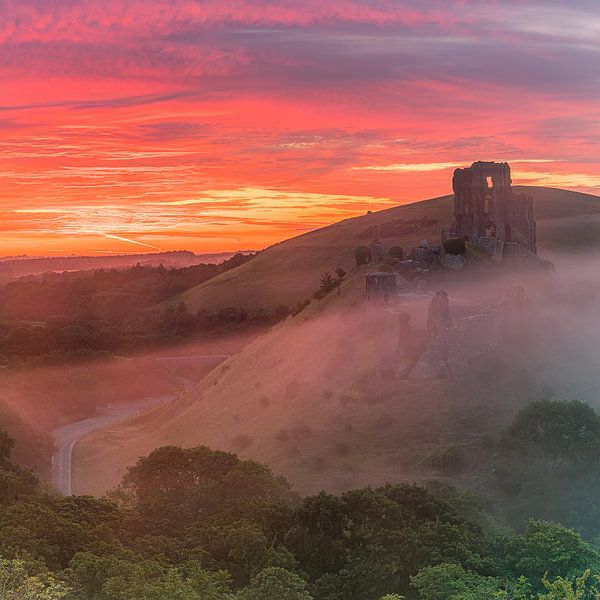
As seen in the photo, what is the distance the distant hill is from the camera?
16838 centimetres

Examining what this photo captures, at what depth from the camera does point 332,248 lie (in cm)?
18462

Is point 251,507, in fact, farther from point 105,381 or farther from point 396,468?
point 105,381

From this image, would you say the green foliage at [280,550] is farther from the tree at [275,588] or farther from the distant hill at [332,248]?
the distant hill at [332,248]

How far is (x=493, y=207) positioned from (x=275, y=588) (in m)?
78.9

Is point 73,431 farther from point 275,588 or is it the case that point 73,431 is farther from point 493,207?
point 275,588

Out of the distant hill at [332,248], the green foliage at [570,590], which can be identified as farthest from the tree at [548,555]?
the distant hill at [332,248]

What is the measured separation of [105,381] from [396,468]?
61.0m

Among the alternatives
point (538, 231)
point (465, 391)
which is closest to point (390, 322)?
point (465, 391)

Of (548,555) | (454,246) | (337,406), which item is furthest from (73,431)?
(548,555)

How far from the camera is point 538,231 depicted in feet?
571

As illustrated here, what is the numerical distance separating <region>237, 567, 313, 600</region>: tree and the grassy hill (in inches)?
807

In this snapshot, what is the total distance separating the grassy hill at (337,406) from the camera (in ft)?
191

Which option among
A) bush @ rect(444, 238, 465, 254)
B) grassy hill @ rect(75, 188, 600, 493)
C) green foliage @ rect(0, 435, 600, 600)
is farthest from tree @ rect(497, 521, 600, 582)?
bush @ rect(444, 238, 465, 254)

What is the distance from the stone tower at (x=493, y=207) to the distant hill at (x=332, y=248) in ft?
180
